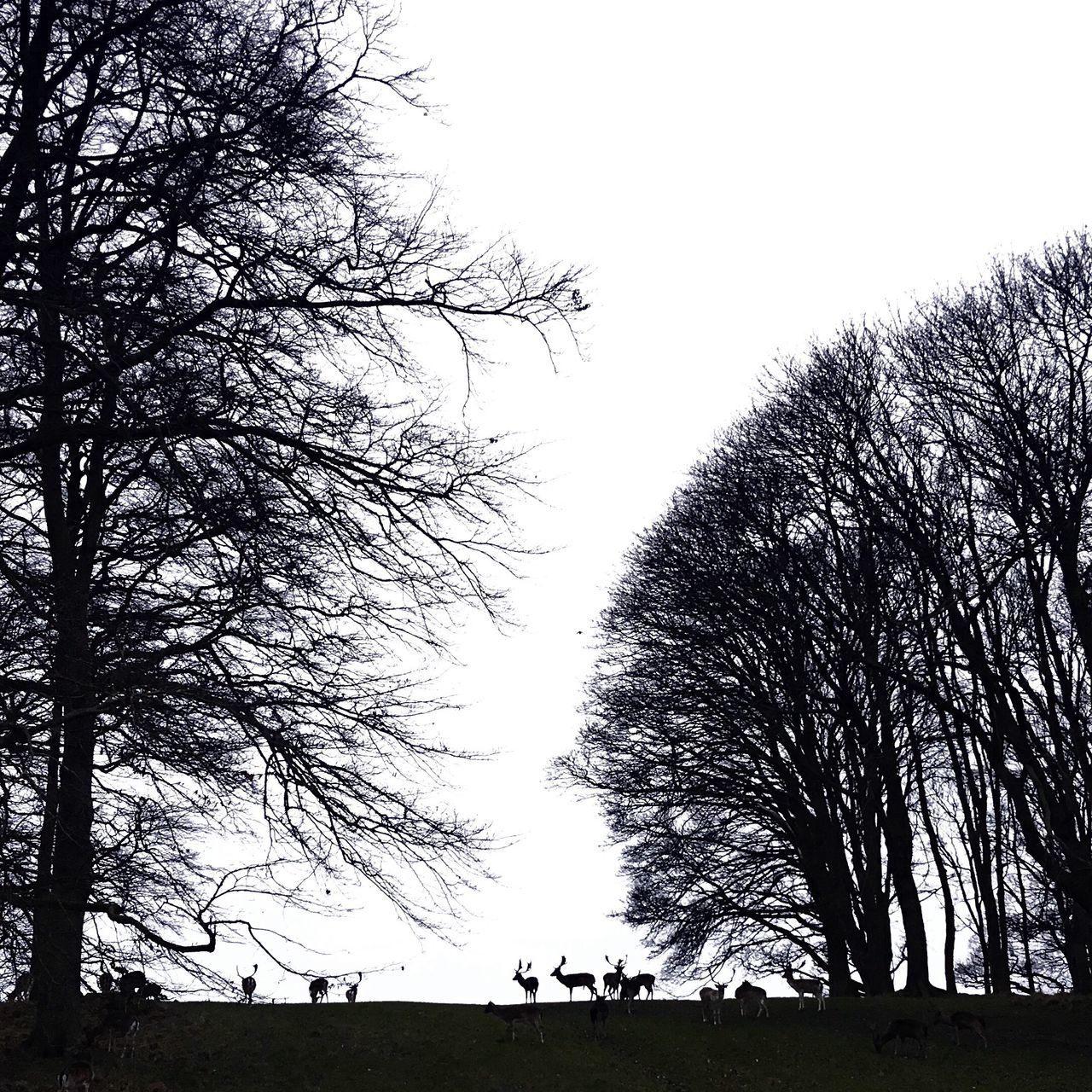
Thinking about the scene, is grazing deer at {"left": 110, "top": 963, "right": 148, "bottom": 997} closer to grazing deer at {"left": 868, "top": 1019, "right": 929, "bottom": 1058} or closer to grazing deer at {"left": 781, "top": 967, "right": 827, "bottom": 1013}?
grazing deer at {"left": 868, "top": 1019, "right": 929, "bottom": 1058}

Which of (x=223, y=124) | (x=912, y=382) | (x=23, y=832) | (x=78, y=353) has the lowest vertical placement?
(x=23, y=832)

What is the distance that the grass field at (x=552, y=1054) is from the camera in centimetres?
1627

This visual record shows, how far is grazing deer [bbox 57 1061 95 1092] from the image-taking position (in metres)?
13.9

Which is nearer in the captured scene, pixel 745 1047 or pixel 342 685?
pixel 342 685

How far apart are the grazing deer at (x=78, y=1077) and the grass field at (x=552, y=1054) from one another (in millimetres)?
372

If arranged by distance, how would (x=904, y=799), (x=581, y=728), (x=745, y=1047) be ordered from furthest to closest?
(x=581, y=728) → (x=904, y=799) → (x=745, y=1047)

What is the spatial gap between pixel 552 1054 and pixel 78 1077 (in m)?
7.08

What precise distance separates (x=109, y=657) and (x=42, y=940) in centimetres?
213

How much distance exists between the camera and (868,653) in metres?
22.4

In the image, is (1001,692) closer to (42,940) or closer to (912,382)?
(912,382)

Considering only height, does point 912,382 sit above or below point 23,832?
above

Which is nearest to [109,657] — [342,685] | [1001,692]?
[342,685]

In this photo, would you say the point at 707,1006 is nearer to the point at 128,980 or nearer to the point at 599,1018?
the point at 599,1018

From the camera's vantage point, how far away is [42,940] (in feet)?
28.8
